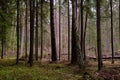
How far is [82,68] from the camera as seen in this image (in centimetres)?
1366

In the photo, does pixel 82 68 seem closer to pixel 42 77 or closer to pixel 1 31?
pixel 42 77

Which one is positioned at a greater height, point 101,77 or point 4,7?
point 4,7

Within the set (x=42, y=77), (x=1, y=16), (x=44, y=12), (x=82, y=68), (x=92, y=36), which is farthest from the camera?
(x=92, y=36)

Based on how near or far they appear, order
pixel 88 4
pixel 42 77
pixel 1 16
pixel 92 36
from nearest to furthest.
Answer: pixel 42 77 → pixel 1 16 → pixel 88 4 → pixel 92 36

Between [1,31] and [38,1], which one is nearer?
[1,31]

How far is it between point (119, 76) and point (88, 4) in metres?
9.92

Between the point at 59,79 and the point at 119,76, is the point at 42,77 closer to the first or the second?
the point at 59,79

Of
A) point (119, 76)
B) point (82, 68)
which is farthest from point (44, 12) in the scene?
point (119, 76)

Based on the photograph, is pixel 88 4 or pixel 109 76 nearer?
pixel 109 76

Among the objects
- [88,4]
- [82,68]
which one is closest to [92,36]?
[88,4]

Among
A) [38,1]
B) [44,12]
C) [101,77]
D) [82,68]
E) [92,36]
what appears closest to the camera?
[101,77]

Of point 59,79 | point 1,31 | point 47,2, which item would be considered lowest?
point 59,79

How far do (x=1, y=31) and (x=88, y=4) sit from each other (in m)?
7.63

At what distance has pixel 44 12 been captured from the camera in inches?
938
